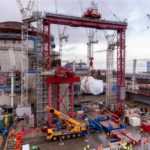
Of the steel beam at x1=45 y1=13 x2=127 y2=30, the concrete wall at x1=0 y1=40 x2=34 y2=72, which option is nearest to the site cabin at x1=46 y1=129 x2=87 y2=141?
the steel beam at x1=45 y1=13 x2=127 y2=30

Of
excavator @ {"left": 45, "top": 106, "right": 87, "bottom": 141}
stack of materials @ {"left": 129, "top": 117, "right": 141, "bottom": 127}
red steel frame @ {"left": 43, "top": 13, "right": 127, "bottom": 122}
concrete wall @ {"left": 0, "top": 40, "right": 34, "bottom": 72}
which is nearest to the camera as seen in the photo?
excavator @ {"left": 45, "top": 106, "right": 87, "bottom": 141}

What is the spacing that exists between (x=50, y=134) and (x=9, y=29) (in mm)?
33797

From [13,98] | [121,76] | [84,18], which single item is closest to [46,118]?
[13,98]

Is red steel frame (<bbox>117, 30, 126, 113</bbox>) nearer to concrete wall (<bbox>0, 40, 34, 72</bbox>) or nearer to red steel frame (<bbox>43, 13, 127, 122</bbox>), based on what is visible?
red steel frame (<bbox>43, 13, 127, 122</bbox>)

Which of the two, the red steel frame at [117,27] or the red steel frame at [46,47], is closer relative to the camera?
the red steel frame at [46,47]

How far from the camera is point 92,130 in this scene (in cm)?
2097

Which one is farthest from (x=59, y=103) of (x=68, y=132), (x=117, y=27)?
(x=117, y=27)

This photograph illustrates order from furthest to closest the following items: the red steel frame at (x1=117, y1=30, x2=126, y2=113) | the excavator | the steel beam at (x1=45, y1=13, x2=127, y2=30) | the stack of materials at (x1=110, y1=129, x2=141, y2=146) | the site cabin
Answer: the red steel frame at (x1=117, y1=30, x2=126, y2=113) → the steel beam at (x1=45, y1=13, x2=127, y2=30) → the excavator → the site cabin → the stack of materials at (x1=110, y1=129, x2=141, y2=146)

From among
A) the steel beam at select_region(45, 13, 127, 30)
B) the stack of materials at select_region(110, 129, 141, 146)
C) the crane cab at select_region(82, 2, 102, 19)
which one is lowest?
the stack of materials at select_region(110, 129, 141, 146)

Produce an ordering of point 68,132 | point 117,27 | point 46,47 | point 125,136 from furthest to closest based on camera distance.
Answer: point 117,27 < point 46,47 < point 68,132 < point 125,136

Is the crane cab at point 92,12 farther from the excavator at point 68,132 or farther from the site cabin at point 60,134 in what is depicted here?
the site cabin at point 60,134

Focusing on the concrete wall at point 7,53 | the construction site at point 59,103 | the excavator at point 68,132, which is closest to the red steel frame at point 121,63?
the construction site at point 59,103

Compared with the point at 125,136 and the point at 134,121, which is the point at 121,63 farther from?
the point at 125,136

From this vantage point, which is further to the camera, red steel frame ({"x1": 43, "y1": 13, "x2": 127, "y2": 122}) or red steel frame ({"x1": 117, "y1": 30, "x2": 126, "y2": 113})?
red steel frame ({"x1": 117, "y1": 30, "x2": 126, "y2": 113})
